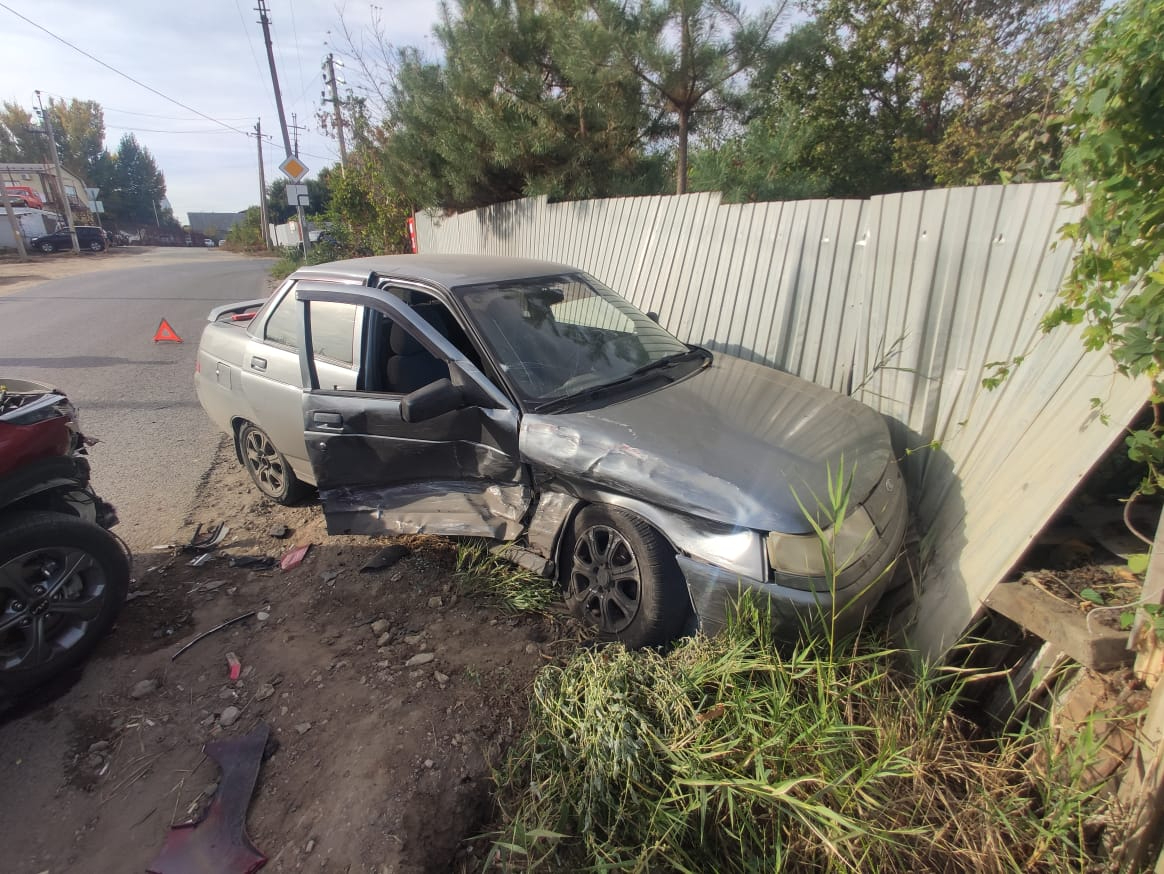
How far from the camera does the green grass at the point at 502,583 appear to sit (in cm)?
306

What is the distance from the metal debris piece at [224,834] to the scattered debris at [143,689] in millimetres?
558

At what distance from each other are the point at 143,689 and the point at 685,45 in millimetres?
6657

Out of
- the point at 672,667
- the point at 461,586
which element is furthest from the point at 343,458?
the point at 672,667

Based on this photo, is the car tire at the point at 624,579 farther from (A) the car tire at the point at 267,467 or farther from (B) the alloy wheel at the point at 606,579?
(A) the car tire at the point at 267,467

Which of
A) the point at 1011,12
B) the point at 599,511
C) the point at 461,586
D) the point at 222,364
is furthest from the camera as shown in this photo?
the point at 1011,12

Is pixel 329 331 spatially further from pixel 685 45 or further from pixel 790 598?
pixel 685 45

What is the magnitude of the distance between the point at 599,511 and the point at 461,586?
1041mm

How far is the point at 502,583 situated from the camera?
10.4 ft

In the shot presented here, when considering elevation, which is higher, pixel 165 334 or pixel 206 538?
pixel 165 334

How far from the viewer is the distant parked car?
32594mm

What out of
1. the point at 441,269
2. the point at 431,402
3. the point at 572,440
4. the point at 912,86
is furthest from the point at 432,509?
the point at 912,86

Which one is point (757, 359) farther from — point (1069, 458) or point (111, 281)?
point (111, 281)

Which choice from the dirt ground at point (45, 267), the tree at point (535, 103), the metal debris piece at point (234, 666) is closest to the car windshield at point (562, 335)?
the metal debris piece at point (234, 666)

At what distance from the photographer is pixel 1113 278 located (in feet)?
6.35
